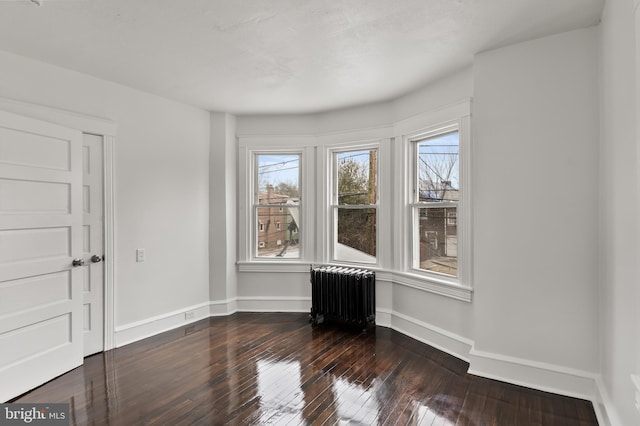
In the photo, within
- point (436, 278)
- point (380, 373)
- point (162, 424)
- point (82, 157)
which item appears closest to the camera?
point (162, 424)

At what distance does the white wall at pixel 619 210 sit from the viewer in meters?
1.75

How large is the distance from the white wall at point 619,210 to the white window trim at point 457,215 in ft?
3.30

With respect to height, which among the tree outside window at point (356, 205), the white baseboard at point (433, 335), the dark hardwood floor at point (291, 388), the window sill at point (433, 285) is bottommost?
the dark hardwood floor at point (291, 388)

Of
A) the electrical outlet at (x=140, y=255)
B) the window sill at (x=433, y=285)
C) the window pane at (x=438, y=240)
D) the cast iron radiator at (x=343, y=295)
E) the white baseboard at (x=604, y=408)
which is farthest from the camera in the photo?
the cast iron radiator at (x=343, y=295)

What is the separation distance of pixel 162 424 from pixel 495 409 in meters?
2.17

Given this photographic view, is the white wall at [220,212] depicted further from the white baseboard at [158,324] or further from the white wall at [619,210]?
the white wall at [619,210]

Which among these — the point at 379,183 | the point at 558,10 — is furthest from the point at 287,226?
the point at 558,10

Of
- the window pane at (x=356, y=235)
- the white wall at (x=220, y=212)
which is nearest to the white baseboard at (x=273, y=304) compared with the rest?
the white wall at (x=220, y=212)

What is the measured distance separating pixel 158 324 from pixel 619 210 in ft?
13.7

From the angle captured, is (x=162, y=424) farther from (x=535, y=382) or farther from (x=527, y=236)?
(x=527, y=236)

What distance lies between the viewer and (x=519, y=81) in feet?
8.93

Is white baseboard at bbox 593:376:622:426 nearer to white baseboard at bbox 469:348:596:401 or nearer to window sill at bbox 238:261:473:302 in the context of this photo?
white baseboard at bbox 469:348:596:401

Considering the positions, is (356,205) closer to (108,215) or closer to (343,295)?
(343,295)

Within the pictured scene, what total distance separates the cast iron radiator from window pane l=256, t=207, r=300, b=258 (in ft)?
1.99
